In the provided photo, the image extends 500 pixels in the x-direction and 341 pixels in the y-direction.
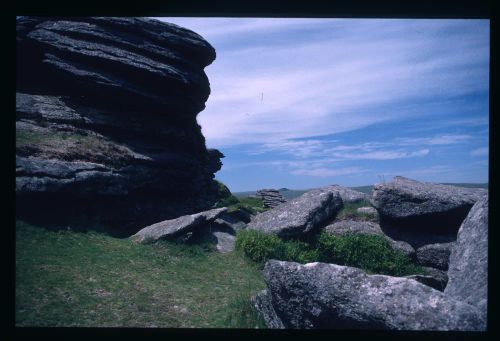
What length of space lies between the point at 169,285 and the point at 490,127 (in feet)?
36.6

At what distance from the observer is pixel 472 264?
856cm

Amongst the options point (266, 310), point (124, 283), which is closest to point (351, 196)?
point (266, 310)

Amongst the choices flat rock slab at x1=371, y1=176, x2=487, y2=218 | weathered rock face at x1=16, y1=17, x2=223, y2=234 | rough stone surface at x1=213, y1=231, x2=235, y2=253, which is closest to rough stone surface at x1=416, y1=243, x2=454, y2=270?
flat rock slab at x1=371, y1=176, x2=487, y2=218

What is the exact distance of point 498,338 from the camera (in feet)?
23.7

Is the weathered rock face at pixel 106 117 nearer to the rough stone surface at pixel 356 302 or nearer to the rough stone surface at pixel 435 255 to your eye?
the rough stone surface at pixel 356 302

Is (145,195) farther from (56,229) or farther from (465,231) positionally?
(465,231)

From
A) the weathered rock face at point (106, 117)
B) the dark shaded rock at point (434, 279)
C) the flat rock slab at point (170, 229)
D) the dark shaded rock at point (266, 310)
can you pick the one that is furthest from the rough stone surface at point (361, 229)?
the weathered rock face at point (106, 117)

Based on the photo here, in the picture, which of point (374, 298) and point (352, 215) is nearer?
point (374, 298)

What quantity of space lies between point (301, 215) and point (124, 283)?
9.14 meters

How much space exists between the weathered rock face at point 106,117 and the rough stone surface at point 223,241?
15.0 ft

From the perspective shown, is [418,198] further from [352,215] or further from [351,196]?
[351,196]

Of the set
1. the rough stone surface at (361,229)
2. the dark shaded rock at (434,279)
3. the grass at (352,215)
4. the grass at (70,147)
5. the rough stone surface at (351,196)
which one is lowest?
the dark shaded rock at (434,279)

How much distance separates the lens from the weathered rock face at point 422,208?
1322cm

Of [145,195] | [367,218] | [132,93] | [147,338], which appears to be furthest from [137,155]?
[367,218]
